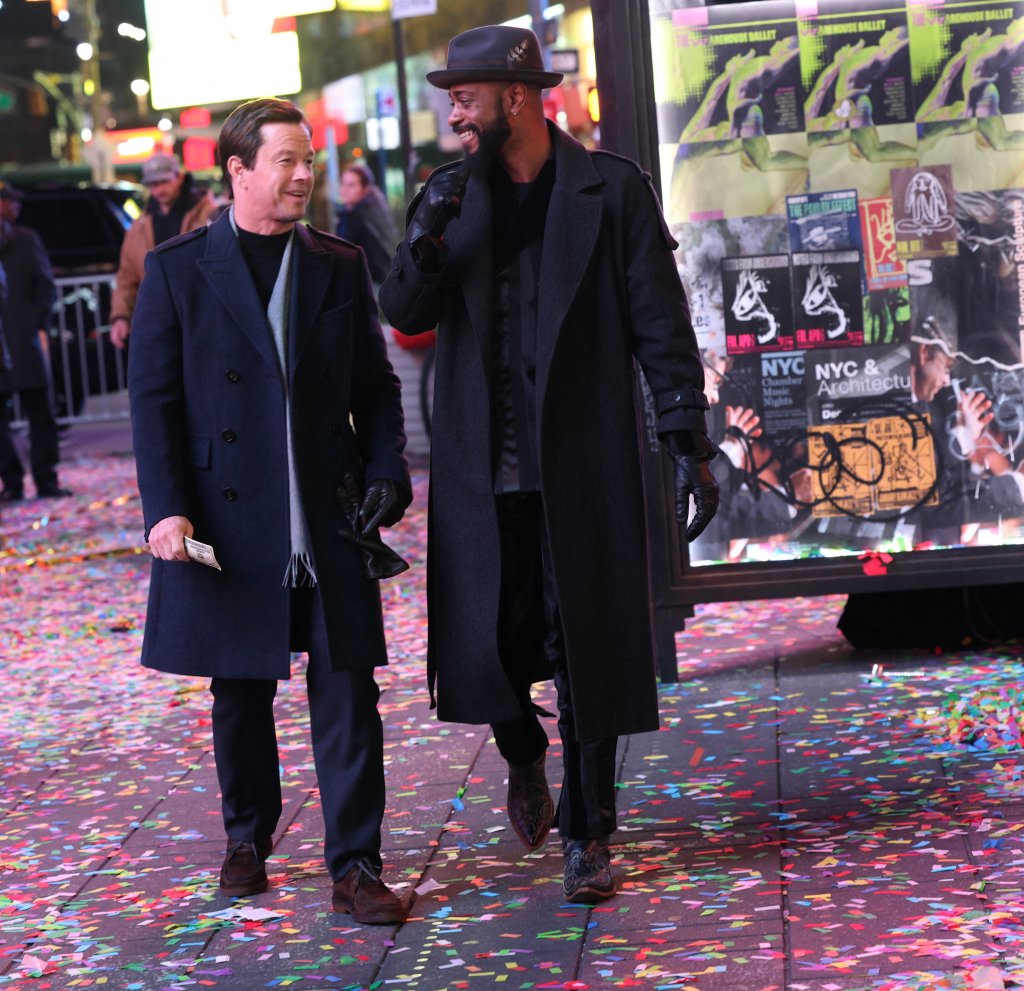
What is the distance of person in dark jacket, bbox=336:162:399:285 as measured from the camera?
1514 cm

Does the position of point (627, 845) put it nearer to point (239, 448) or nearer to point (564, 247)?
point (239, 448)

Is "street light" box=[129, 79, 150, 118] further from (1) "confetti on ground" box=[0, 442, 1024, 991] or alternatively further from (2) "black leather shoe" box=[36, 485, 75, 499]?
(1) "confetti on ground" box=[0, 442, 1024, 991]

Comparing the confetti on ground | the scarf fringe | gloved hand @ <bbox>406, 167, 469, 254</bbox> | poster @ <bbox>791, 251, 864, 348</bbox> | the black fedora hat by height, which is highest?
the black fedora hat

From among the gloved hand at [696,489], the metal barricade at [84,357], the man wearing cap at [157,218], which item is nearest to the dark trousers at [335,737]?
the gloved hand at [696,489]

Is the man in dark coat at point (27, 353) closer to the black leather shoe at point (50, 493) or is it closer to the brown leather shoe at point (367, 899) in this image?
the black leather shoe at point (50, 493)

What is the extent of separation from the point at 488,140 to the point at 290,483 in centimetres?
95

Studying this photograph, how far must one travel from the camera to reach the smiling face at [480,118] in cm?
450

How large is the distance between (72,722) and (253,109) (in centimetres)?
324

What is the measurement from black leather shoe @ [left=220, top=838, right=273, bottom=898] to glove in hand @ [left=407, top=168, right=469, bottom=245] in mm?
1592

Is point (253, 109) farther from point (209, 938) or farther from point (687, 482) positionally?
point (209, 938)

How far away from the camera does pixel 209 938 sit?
179 inches

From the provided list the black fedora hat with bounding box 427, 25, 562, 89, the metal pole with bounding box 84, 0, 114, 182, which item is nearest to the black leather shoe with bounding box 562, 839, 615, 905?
the black fedora hat with bounding box 427, 25, 562, 89

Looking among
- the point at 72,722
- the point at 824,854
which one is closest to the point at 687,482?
the point at 824,854

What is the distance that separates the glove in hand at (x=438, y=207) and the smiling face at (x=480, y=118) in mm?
80
